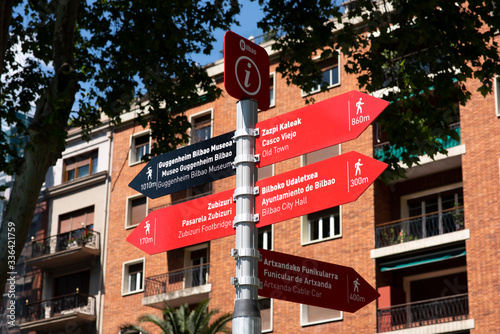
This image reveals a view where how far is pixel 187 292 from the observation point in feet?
103

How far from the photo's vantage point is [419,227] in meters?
26.8

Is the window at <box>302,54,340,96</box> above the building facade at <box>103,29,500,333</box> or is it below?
above

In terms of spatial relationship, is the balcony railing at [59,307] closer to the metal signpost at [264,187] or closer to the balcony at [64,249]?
the balcony at [64,249]

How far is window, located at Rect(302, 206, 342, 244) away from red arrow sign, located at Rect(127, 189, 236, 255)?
21266 mm

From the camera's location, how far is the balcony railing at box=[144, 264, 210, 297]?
31.8 meters

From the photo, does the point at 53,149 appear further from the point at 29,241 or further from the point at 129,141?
the point at 29,241

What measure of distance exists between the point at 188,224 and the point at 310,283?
3.67 feet

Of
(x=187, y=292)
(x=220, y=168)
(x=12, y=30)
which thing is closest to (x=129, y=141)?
(x=187, y=292)

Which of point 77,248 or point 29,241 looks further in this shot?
point 29,241

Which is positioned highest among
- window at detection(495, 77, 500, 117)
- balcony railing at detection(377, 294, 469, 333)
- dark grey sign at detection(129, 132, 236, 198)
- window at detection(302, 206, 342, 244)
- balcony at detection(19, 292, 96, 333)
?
window at detection(495, 77, 500, 117)

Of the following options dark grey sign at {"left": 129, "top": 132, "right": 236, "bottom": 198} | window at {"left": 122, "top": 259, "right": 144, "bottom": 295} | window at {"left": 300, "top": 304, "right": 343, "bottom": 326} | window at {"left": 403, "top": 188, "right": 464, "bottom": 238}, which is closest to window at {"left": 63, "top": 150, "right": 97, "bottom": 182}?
window at {"left": 122, "top": 259, "right": 144, "bottom": 295}

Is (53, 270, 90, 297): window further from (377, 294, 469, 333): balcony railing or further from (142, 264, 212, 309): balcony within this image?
(377, 294, 469, 333): balcony railing

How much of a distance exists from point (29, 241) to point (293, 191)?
34.6 metres

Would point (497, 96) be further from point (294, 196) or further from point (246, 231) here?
point (246, 231)
